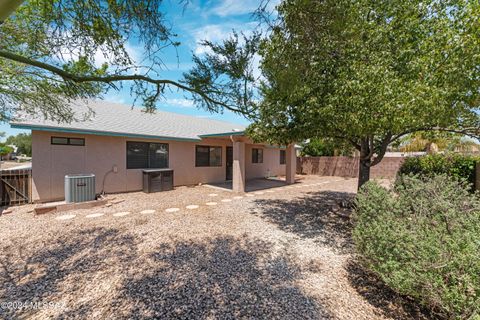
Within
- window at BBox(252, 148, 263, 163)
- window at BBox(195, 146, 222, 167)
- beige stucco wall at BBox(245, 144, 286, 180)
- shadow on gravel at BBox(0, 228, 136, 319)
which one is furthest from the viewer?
window at BBox(252, 148, 263, 163)

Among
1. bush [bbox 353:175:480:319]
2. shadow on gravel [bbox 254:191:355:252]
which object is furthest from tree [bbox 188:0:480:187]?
shadow on gravel [bbox 254:191:355:252]

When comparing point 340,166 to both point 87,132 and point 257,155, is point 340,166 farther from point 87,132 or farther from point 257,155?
point 87,132

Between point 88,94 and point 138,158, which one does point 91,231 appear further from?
point 138,158

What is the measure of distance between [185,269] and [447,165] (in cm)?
1054

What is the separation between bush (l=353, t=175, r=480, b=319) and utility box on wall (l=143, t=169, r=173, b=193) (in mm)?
8441

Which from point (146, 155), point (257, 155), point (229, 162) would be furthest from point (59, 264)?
point (257, 155)

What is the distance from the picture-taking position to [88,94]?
446cm

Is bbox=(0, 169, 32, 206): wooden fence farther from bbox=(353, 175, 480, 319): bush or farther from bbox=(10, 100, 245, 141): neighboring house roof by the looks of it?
bbox=(353, 175, 480, 319): bush

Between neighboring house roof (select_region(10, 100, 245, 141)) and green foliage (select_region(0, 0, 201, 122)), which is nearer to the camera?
green foliage (select_region(0, 0, 201, 122))

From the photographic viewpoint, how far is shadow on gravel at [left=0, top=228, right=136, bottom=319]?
2.71 m

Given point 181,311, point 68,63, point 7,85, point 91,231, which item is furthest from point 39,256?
point 7,85

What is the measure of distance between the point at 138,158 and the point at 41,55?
251 inches

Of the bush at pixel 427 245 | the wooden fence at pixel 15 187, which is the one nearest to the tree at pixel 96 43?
the bush at pixel 427 245

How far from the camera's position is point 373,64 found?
4.25 metres
